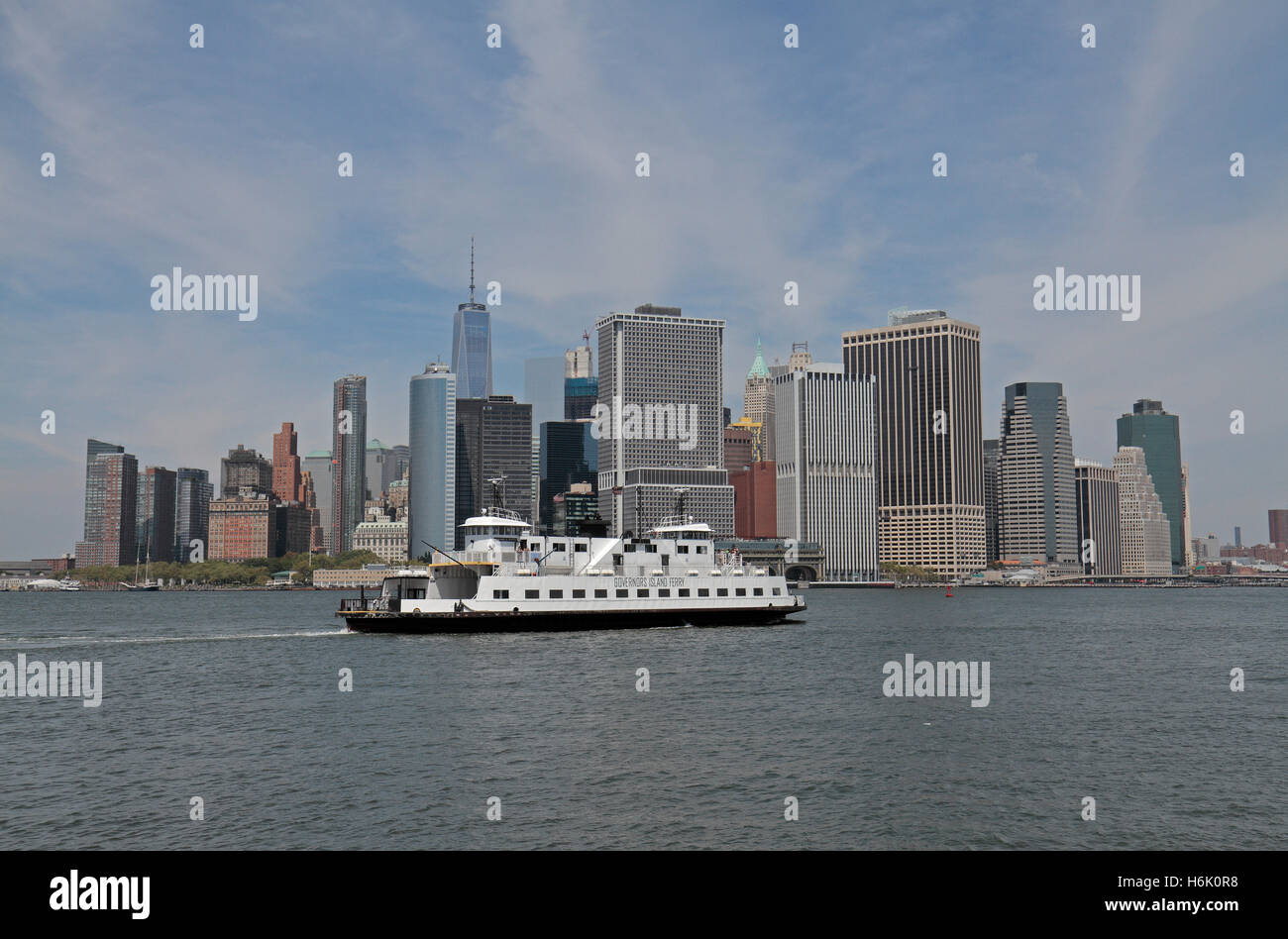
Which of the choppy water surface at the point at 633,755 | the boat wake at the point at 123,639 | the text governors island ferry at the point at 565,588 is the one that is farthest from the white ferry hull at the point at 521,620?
the choppy water surface at the point at 633,755

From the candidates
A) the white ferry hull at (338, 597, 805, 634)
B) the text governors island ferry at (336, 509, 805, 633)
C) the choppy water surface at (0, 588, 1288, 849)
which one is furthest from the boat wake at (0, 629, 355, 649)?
the choppy water surface at (0, 588, 1288, 849)

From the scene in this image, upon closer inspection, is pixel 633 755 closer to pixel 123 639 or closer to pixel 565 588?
pixel 565 588

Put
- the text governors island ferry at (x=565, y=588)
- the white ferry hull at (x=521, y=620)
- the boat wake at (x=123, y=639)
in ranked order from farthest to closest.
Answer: the text governors island ferry at (x=565, y=588), the boat wake at (x=123, y=639), the white ferry hull at (x=521, y=620)

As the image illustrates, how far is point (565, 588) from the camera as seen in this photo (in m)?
79.4

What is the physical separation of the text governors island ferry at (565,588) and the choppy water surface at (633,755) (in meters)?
13.1

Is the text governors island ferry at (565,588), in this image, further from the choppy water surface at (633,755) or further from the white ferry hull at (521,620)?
the choppy water surface at (633,755)

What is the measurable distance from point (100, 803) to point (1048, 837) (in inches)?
996

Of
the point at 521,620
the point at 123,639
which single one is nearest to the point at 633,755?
the point at 521,620

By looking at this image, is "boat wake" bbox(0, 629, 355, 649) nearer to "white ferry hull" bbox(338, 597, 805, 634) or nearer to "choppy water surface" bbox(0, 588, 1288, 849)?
"white ferry hull" bbox(338, 597, 805, 634)

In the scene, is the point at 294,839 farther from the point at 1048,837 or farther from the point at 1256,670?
the point at 1256,670

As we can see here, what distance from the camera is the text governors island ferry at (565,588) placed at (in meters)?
76.4

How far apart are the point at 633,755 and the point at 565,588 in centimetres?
4695

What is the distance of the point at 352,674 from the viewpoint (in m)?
54.2

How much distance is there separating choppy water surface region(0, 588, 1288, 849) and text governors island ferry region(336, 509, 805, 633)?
43.0ft
